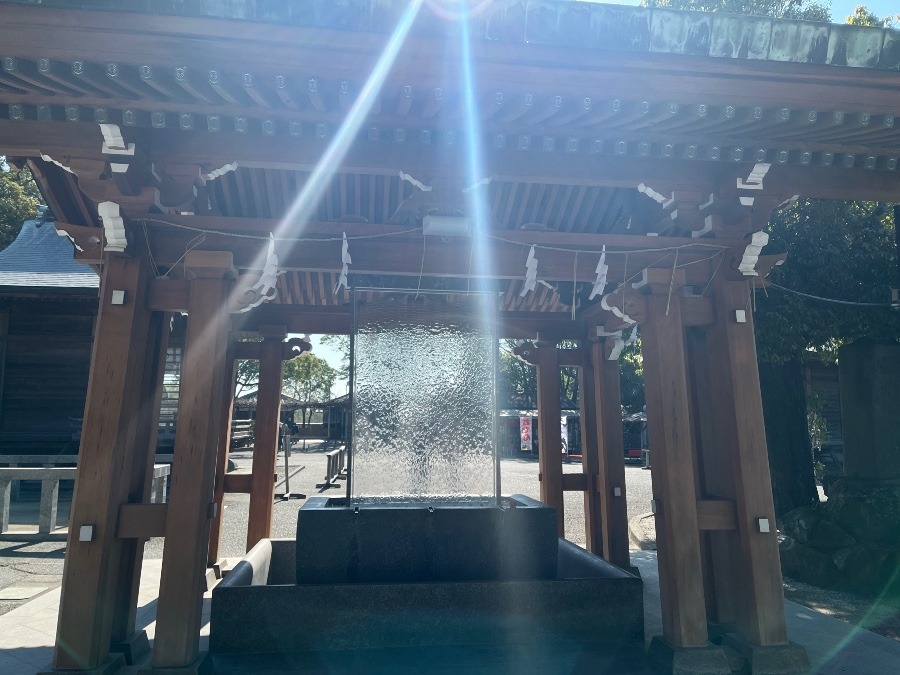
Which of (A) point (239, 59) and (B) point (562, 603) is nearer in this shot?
(A) point (239, 59)

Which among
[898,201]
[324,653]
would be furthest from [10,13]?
[898,201]

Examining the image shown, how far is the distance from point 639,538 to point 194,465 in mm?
7671

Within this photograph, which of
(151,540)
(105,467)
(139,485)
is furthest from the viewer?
(151,540)

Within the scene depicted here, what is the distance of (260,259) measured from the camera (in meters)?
4.48

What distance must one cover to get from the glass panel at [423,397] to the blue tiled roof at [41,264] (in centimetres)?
962

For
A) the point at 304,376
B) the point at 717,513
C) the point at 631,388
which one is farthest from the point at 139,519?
the point at 304,376

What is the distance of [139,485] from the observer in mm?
4277

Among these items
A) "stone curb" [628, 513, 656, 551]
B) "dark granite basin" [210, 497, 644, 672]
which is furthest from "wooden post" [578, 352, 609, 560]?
"dark granite basin" [210, 497, 644, 672]

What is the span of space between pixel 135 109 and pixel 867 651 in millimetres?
6501

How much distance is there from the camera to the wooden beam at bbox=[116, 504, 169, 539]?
3934mm

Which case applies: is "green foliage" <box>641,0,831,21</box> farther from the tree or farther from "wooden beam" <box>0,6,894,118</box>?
"wooden beam" <box>0,6,894,118</box>

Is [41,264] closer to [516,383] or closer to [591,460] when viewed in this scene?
[591,460]

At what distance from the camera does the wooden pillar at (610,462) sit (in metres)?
6.68

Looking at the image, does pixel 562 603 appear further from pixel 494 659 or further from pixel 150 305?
pixel 150 305
